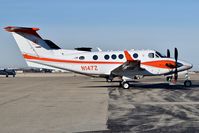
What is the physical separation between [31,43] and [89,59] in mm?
4834

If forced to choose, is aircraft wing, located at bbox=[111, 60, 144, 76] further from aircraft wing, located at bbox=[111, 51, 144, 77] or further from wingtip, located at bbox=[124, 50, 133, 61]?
wingtip, located at bbox=[124, 50, 133, 61]

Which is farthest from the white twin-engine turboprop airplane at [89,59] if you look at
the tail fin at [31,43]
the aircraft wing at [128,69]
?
the aircraft wing at [128,69]

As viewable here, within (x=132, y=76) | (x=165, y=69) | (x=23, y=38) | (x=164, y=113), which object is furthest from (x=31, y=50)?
(x=164, y=113)

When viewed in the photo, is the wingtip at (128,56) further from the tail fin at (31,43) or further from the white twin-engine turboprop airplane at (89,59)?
the tail fin at (31,43)

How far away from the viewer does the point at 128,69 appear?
2766cm

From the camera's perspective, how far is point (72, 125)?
34.1ft

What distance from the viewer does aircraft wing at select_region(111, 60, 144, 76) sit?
1059 inches

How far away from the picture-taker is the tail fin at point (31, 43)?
93.7ft

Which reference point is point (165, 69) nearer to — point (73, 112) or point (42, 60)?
point (42, 60)

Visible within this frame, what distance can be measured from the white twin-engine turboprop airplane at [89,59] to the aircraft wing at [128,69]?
4.5 inches

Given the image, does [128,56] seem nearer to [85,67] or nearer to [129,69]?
[129,69]

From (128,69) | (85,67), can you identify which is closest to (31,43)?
(85,67)

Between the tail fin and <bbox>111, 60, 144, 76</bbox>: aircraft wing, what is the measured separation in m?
5.70

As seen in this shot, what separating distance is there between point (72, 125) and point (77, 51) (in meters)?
19.6
